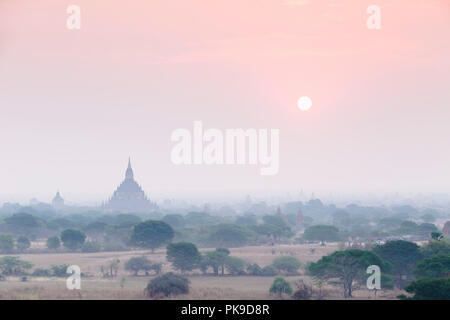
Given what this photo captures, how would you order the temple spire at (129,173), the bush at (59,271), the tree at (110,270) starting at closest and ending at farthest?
1. the tree at (110,270)
2. the bush at (59,271)
3. the temple spire at (129,173)

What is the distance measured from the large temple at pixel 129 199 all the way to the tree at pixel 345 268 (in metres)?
133

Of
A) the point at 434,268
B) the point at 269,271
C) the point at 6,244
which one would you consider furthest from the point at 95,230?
the point at 434,268

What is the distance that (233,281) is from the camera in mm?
56000

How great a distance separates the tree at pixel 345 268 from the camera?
4814 cm

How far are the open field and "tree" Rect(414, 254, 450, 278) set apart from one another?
2455mm

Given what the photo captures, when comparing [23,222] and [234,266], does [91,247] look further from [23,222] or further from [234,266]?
[234,266]

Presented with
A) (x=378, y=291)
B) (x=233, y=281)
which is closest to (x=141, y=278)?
(x=233, y=281)

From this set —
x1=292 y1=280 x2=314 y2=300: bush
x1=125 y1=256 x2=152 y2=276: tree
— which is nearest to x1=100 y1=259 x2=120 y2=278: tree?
x1=125 y1=256 x2=152 y2=276: tree

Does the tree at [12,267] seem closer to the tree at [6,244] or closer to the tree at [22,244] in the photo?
the tree at [6,244]

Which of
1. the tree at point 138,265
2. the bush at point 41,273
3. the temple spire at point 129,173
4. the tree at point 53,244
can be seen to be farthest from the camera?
the temple spire at point 129,173

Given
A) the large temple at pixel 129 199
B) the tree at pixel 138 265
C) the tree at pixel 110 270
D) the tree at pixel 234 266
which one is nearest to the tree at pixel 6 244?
the tree at pixel 110 270

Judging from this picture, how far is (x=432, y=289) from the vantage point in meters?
38.8
